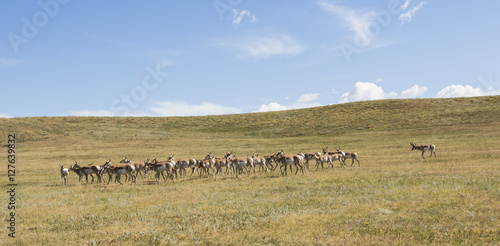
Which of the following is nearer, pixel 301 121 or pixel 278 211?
pixel 278 211

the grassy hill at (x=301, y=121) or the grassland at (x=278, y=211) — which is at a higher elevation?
the grassy hill at (x=301, y=121)

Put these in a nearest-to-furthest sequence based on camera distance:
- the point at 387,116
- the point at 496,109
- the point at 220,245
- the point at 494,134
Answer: the point at 220,245 < the point at 494,134 < the point at 496,109 < the point at 387,116

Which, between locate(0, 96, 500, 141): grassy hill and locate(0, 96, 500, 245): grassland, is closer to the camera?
locate(0, 96, 500, 245): grassland

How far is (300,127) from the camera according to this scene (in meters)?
88.5

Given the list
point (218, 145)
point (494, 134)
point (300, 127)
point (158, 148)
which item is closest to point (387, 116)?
point (300, 127)

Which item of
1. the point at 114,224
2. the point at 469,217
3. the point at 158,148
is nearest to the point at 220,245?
the point at 114,224

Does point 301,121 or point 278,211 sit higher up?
point 301,121

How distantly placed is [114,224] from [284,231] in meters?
6.33

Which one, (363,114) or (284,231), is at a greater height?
(363,114)

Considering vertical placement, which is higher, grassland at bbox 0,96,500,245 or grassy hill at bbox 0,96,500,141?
grassy hill at bbox 0,96,500,141

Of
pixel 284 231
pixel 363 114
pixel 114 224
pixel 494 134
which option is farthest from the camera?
pixel 363 114

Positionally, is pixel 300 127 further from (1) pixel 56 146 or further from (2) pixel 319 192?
(2) pixel 319 192

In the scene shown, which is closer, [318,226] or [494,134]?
A: [318,226]

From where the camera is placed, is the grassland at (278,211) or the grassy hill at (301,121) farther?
the grassy hill at (301,121)
